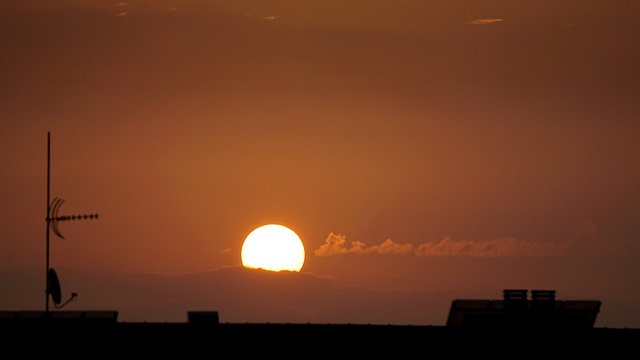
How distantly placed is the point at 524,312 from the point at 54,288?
960 inches

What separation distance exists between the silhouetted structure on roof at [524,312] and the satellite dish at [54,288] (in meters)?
20.8

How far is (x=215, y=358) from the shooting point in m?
59.5

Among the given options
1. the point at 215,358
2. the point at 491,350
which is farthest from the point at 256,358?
the point at 491,350

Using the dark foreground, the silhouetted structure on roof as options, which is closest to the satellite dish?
the dark foreground

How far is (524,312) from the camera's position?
6581 centimetres

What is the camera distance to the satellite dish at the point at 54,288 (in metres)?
71.4

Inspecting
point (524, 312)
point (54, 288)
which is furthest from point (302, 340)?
point (54, 288)

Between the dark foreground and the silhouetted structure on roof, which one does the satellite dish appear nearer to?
the dark foreground

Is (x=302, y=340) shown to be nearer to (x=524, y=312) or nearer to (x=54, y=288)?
(x=524, y=312)

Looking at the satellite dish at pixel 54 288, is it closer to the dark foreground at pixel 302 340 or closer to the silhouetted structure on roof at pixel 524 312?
the dark foreground at pixel 302 340

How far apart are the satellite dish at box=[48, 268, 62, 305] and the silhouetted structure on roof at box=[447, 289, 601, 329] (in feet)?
68.2

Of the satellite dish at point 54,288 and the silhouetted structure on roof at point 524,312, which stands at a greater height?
the satellite dish at point 54,288

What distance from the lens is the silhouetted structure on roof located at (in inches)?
2557

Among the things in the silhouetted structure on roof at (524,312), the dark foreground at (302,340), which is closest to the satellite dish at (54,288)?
the dark foreground at (302,340)
